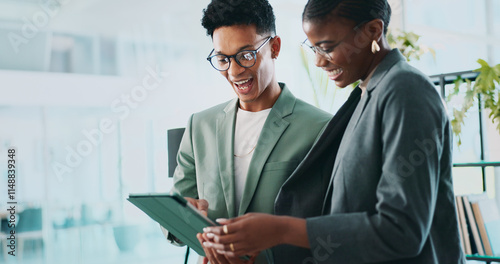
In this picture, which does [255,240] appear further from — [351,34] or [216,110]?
[216,110]

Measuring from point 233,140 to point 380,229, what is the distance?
700mm

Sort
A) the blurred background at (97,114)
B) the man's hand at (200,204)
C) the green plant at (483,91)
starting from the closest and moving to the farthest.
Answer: the man's hand at (200,204)
the green plant at (483,91)
the blurred background at (97,114)

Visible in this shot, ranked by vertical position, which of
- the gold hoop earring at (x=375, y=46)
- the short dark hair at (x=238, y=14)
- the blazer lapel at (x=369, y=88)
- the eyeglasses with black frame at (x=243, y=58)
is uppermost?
the short dark hair at (x=238, y=14)

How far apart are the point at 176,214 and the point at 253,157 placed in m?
0.38

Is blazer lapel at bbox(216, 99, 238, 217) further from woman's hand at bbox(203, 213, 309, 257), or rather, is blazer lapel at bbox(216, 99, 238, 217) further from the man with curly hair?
woman's hand at bbox(203, 213, 309, 257)

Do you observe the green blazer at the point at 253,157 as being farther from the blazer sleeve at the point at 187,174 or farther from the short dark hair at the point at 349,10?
the short dark hair at the point at 349,10

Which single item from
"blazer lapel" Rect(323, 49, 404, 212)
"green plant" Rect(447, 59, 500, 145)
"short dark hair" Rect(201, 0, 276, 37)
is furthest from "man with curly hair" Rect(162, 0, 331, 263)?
"green plant" Rect(447, 59, 500, 145)

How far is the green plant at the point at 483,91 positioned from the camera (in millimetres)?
2941

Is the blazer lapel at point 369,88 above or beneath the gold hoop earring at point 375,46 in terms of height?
beneath

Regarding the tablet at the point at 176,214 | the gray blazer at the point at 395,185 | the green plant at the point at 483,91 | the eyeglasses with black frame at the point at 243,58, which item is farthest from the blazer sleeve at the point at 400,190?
the green plant at the point at 483,91

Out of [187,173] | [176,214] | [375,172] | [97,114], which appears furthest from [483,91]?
[97,114]

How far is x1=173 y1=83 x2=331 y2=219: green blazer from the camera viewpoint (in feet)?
4.57

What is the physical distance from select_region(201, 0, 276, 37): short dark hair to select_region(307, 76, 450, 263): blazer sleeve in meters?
0.67

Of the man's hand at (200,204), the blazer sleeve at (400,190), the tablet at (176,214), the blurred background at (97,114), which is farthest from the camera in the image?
the blurred background at (97,114)
